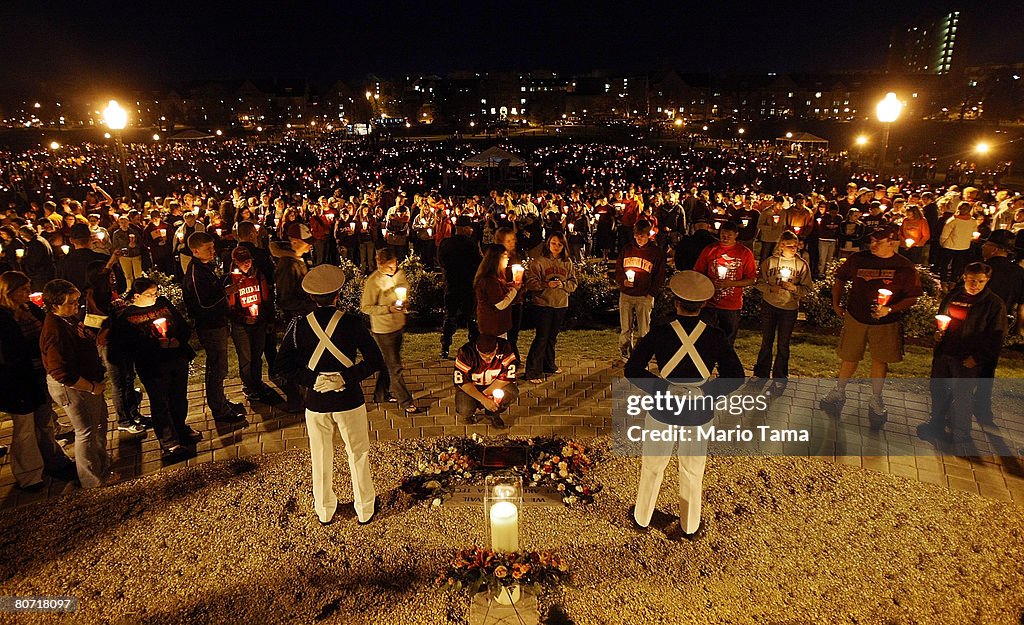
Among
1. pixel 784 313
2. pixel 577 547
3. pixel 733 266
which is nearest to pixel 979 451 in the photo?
pixel 784 313

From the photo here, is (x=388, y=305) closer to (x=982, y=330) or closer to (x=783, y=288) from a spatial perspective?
(x=783, y=288)

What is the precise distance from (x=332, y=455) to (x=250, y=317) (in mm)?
2618

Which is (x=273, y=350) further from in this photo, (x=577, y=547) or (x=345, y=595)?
(x=577, y=547)

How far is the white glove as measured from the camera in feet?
13.9

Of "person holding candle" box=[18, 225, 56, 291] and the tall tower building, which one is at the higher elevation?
the tall tower building

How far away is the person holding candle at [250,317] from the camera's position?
630 centimetres

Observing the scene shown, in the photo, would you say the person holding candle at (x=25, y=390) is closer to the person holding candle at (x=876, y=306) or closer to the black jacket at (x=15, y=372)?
the black jacket at (x=15, y=372)

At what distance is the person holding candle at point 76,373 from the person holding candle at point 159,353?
13.0 inches

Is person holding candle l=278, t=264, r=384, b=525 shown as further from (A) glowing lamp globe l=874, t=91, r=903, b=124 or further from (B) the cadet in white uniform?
(A) glowing lamp globe l=874, t=91, r=903, b=124

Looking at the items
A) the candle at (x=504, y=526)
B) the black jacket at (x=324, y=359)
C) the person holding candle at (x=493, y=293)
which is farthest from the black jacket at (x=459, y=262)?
the candle at (x=504, y=526)

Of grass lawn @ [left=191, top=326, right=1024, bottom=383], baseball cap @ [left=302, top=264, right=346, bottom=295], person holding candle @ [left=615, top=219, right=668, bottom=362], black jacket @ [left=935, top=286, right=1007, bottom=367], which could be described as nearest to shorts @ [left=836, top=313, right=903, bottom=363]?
black jacket @ [left=935, top=286, right=1007, bottom=367]

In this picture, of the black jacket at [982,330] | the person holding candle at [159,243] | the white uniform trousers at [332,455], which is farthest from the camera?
the person holding candle at [159,243]

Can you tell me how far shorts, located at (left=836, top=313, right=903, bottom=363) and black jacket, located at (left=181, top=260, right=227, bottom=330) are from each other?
6.52 m

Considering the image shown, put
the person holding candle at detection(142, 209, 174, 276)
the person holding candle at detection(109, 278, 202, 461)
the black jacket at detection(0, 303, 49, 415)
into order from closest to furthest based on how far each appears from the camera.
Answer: the black jacket at detection(0, 303, 49, 415) < the person holding candle at detection(109, 278, 202, 461) < the person holding candle at detection(142, 209, 174, 276)
